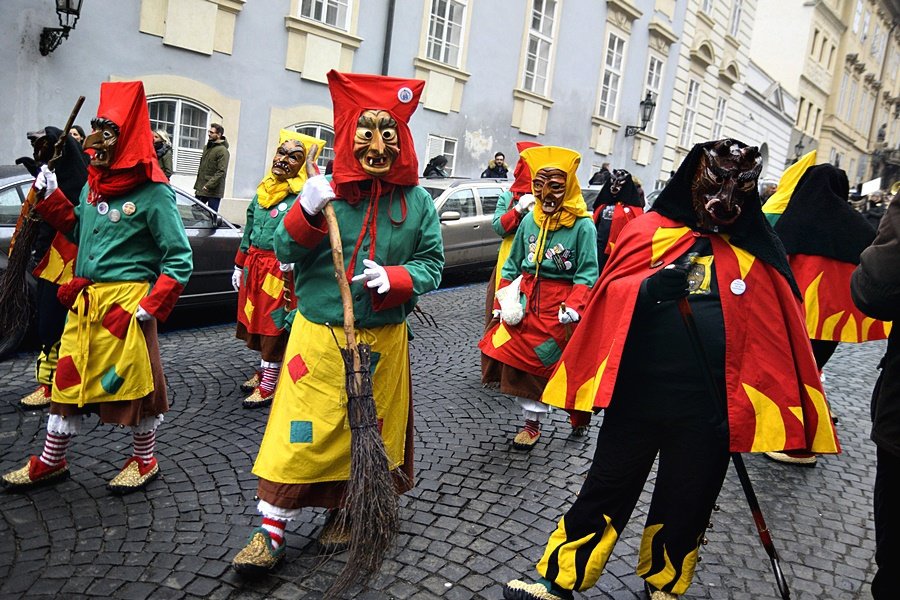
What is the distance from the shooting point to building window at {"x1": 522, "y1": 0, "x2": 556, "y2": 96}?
18.9 meters

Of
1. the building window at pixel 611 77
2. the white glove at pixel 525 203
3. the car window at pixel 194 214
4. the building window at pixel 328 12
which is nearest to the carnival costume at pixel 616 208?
the white glove at pixel 525 203

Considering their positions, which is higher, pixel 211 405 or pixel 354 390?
pixel 354 390

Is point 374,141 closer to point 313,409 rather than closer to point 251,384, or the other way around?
point 313,409

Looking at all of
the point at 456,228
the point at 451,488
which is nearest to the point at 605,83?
the point at 456,228

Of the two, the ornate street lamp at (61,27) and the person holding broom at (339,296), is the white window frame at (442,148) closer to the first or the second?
the ornate street lamp at (61,27)

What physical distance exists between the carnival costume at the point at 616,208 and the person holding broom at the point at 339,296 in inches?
191

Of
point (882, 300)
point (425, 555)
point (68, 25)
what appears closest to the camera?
point (882, 300)

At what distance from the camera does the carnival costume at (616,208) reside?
784 cm

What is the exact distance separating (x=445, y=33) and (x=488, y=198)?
620 cm

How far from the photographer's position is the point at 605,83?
74.4 ft

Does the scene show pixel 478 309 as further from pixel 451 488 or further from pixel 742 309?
→ pixel 742 309

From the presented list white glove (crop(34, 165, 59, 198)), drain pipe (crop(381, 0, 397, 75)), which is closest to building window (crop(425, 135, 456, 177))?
drain pipe (crop(381, 0, 397, 75))

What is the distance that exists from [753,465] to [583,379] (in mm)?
2933

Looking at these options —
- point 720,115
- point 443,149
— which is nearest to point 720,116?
point 720,115
